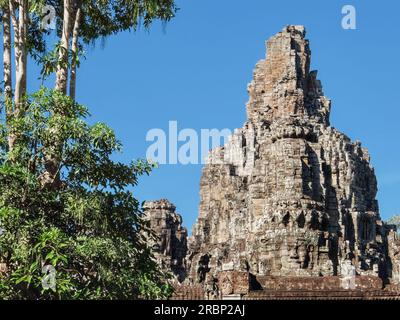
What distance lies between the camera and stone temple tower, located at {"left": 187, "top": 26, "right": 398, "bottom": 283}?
162 feet

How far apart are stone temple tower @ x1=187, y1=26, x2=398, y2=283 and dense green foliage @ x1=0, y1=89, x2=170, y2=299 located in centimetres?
2079

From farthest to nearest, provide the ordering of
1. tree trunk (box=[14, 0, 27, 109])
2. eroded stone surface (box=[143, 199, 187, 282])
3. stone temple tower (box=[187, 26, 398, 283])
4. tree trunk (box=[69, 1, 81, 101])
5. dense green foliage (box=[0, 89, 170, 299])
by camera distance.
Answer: eroded stone surface (box=[143, 199, 187, 282])
stone temple tower (box=[187, 26, 398, 283])
tree trunk (box=[69, 1, 81, 101])
tree trunk (box=[14, 0, 27, 109])
dense green foliage (box=[0, 89, 170, 299])

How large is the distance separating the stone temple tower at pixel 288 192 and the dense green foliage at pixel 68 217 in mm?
20793

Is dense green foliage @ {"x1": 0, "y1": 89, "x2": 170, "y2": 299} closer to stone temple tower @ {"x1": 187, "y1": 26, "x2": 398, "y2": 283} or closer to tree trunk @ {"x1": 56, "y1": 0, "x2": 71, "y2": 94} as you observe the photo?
tree trunk @ {"x1": 56, "y1": 0, "x2": 71, "y2": 94}

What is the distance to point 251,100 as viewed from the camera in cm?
8194

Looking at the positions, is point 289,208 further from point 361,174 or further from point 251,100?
point 251,100

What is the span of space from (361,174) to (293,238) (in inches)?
1113

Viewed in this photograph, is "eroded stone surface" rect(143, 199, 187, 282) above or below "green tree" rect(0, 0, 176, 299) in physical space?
above

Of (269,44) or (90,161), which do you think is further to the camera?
(269,44)

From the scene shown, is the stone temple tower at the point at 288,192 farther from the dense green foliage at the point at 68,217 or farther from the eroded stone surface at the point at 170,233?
the dense green foliage at the point at 68,217

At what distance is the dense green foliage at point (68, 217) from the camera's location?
57.6 feet

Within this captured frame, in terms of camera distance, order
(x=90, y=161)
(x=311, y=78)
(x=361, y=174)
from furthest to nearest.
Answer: (x=311, y=78)
(x=361, y=174)
(x=90, y=161)

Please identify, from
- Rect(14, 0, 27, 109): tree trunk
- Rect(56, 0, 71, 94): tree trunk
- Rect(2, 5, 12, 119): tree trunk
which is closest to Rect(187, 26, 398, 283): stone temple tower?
Rect(56, 0, 71, 94): tree trunk
